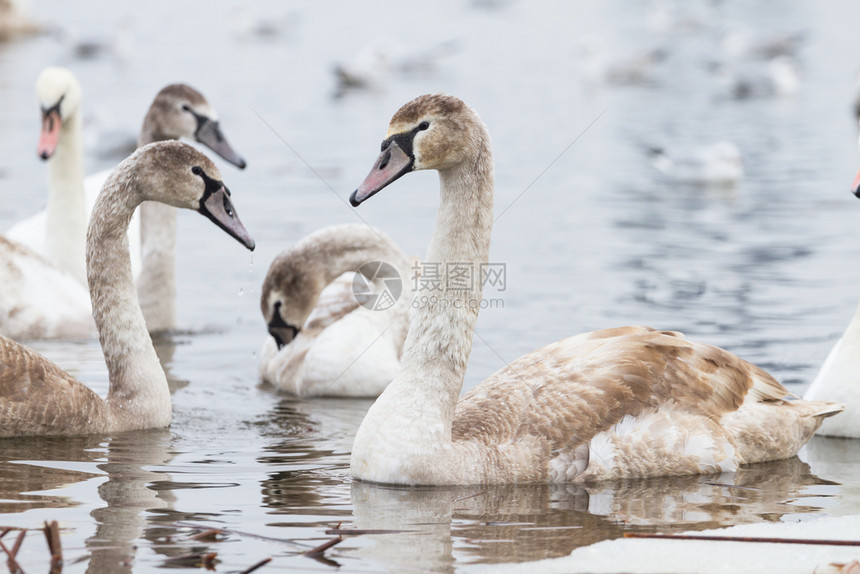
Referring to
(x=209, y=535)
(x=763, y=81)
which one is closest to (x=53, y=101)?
(x=209, y=535)

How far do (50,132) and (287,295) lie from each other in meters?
3.32

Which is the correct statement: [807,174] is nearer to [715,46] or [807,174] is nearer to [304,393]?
[304,393]

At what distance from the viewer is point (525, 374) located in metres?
7.64

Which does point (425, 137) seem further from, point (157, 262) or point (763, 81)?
point (763, 81)

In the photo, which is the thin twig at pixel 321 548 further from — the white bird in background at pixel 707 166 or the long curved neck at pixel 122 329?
the white bird in background at pixel 707 166

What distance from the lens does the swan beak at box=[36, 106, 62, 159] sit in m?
11.6

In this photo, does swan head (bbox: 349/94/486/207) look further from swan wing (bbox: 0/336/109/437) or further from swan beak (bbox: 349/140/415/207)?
swan wing (bbox: 0/336/109/437)

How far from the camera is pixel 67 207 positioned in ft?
39.0

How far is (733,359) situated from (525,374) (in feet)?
4.09

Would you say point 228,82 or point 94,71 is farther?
point 94,71

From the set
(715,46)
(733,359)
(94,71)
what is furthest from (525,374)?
(715,46)

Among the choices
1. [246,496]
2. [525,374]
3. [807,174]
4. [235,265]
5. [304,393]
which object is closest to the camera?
[246,496]

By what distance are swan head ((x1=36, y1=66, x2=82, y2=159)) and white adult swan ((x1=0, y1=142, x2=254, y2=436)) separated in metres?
3.66

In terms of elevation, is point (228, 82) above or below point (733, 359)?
above
